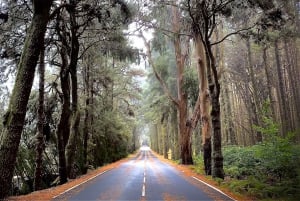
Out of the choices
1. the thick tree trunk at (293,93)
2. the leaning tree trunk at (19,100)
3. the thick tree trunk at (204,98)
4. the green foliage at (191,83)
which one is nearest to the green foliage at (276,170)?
the thick tree trunk at (204,98)

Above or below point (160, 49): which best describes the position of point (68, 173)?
below

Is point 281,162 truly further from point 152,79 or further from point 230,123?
point 152,79

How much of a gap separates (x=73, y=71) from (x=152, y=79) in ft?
66.0

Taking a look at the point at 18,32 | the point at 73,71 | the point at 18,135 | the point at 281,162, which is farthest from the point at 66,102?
the point at 281,162

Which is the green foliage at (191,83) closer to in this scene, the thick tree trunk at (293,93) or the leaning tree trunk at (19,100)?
the thick tree trunk at (293,93)

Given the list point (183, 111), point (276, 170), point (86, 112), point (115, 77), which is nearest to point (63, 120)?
point (86, 112)

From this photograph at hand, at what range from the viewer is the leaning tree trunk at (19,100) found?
38.6ft

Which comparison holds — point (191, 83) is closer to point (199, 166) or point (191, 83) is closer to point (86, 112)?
point (199, 166)

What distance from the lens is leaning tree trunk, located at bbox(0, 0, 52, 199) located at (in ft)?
38.6

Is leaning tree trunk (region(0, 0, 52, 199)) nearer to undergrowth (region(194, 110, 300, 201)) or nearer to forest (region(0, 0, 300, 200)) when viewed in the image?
forest (region(0, 0, 300, 200))

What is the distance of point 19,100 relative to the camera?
1204 cm

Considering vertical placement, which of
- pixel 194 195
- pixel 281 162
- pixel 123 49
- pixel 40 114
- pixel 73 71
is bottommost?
pixel 194 195

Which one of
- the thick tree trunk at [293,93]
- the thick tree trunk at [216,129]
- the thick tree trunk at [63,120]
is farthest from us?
the thick tree trunk at [293,93]

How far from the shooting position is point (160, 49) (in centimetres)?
3102
